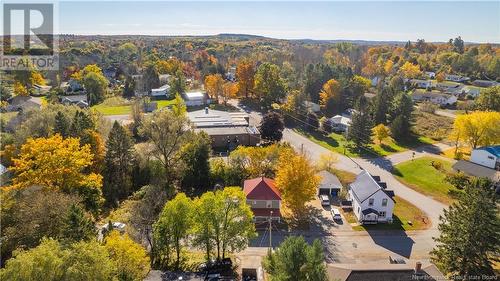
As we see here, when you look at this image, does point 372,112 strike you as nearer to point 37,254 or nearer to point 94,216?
point 94,216

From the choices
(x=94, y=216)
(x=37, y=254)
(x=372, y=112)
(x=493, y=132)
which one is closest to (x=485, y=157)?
(x=493, y=132)

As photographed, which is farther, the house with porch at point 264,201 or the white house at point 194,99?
the white house at point 194,99

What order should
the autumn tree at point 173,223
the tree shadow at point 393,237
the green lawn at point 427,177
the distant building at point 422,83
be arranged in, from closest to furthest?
the autumn tree at point 173,223 < the tree shadow at point 393,237 < the green lawn at point 427,177 < the distant building at point 422,83

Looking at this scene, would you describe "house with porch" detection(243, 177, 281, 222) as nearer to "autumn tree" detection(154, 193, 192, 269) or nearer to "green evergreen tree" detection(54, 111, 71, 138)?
"autumn tree" detection(154, 193, 192, 269)

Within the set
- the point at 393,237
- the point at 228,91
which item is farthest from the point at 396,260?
the point at 228,91

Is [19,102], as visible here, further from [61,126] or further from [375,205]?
[375,205]

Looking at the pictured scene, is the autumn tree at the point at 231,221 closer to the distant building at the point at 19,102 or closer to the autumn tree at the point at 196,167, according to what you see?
the autumn tree at the point at 196,167

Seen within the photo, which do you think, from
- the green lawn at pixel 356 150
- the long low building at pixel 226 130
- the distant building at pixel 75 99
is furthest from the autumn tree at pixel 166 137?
the distant building at pixel 75 99
